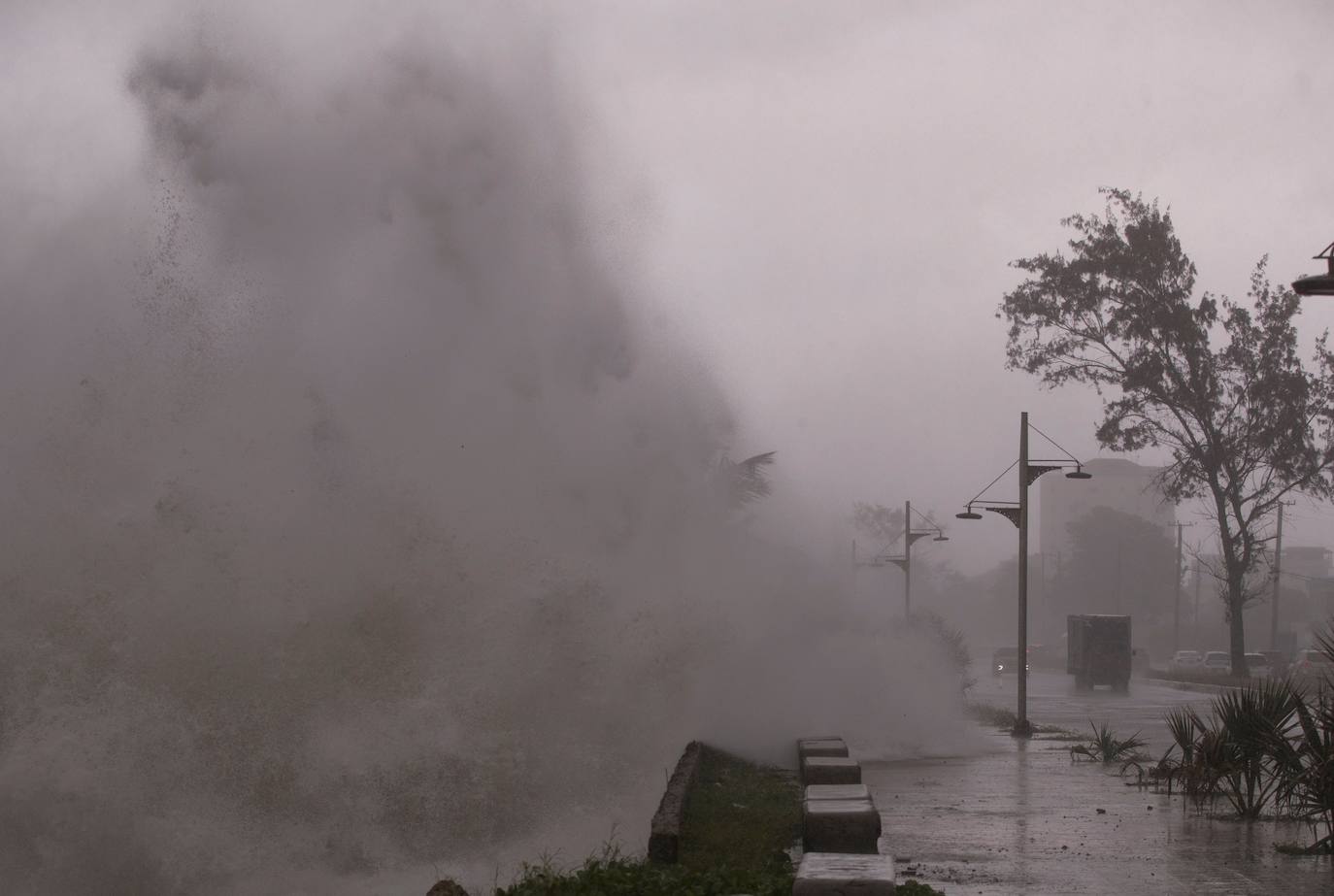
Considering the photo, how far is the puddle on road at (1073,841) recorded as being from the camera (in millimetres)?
9672

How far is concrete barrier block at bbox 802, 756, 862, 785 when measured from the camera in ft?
43.1

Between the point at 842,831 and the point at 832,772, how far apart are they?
333 centimetres

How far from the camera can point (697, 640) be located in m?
19.4

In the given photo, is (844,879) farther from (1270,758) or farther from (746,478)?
(746,478)

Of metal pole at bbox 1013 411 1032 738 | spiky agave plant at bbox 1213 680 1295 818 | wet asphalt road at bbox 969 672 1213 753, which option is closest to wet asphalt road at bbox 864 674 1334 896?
spiky agave plant at bbox 1213 680 1295 818

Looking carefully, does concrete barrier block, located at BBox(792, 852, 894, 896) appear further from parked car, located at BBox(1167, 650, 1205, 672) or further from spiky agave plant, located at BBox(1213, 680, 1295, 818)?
parked car, located at BBox(1167, 650, 1205, 672)

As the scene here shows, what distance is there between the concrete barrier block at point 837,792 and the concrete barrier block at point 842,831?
736 millimetres

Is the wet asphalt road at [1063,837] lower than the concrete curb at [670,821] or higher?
lower

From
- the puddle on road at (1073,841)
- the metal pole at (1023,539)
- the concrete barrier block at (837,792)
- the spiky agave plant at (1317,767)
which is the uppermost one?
the metal pole at (1023,539)

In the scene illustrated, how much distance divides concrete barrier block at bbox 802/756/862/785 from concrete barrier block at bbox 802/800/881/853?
305cm

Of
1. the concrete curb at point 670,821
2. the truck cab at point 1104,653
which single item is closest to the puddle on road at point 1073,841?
the concrete curb at point 670,821

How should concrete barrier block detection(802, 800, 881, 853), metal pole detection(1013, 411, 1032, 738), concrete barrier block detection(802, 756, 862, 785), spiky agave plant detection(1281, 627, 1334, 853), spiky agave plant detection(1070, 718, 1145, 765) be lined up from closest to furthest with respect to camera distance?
concrete barrier block detection(802, 800, 881, 853), spiky agave plant detection(1281, 627, 1334, 853), concrete barrier block detection(802, 756, 862, 785), spiky agave plant detection(1070, 718, 1145, 765), metal pole detection(1013, 411, 1032, 738)

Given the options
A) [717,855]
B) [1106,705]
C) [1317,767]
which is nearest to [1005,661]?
[1106,705]

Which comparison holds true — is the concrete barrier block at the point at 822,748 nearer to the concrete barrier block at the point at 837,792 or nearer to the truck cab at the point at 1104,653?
the concrete barrier block at the point at 837,792
